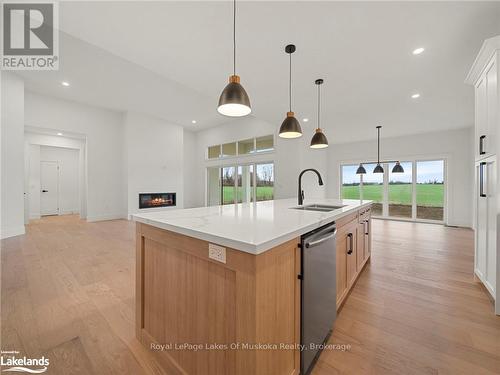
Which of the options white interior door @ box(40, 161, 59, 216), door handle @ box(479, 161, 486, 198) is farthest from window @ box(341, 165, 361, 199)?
white interior door @ box(40, 161, 59, 216)

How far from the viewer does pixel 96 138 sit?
635 cm

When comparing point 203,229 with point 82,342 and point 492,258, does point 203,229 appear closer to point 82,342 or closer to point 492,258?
point 82,342

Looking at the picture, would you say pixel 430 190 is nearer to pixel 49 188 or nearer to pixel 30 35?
pixel 30 35

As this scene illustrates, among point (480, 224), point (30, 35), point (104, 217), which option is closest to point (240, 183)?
point (104, 217)

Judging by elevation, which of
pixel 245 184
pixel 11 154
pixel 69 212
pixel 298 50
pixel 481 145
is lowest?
pixel 69 212

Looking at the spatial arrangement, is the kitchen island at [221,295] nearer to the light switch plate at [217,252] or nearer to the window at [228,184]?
the light switch plate at [217,252]

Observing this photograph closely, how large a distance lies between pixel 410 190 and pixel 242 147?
608cm

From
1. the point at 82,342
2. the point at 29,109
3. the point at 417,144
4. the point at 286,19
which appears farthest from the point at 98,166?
the point at 417,144

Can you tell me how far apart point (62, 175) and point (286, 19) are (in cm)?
955

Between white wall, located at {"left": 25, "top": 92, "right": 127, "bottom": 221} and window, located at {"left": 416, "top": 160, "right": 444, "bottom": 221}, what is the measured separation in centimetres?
Answer: 984

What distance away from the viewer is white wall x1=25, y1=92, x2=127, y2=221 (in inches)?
215

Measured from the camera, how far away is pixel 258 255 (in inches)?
33.9

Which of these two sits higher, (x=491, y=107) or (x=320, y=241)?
(x=491, y=107)

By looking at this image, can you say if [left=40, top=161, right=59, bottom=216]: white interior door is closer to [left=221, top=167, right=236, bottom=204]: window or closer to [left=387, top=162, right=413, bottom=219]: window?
[left=221, top=167, right=236, bottom=204]: window
